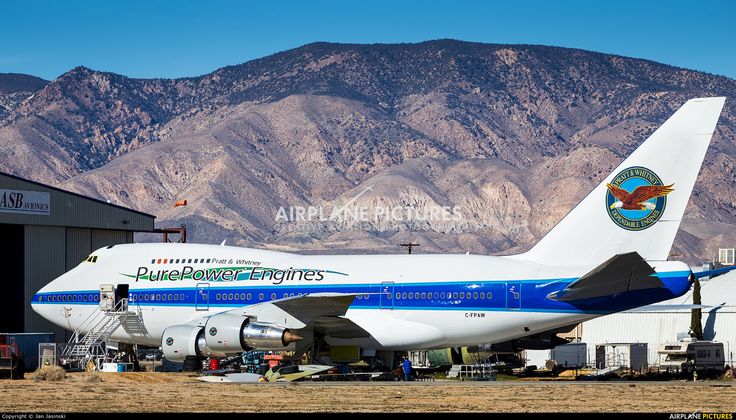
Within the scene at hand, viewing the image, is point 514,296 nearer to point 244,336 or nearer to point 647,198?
point 647,198

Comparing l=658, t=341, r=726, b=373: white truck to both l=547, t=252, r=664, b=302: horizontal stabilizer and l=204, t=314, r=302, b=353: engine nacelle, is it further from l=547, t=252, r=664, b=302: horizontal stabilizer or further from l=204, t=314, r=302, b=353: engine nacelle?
l=204, t=314, r=302, b=353: engine nacelle

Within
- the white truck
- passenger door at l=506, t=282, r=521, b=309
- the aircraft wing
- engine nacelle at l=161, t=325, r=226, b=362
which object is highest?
passenger door at l=506, t=282, r=521, b=309

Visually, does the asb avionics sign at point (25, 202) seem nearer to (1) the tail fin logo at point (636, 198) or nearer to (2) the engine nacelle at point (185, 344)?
(2) the engine nacelle at point (185, 344)

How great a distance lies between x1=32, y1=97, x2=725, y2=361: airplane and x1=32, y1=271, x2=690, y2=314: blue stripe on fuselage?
0.04 metres

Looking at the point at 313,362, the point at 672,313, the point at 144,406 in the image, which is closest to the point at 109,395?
the point at 144,406

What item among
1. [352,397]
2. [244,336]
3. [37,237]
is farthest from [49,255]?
[352,397]

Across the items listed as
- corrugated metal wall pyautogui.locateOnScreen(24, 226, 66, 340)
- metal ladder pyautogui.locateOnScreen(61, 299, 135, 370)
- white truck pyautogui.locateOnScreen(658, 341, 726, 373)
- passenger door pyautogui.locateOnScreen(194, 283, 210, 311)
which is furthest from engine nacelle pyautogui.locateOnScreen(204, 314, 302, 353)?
white truck pyautogui.locateOnScreen(658, 341, 726, 373)

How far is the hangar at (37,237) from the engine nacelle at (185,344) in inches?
506

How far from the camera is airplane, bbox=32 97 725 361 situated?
112 ft

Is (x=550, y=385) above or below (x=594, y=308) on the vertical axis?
below

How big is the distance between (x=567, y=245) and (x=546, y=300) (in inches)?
70.6

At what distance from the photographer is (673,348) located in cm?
5278

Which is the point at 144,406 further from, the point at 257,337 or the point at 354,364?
the point at 354,364

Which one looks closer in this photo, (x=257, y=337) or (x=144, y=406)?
(x=144, y=406)
